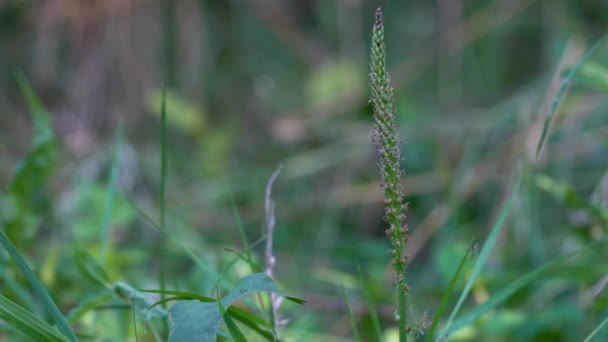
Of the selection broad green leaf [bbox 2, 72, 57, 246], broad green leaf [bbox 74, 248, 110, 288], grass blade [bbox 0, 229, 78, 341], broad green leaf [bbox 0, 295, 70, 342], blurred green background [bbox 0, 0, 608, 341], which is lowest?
broad green leaf [bbox 0, 295, 70, 342]

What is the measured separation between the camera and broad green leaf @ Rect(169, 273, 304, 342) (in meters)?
0.44

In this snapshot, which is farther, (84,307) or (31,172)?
(31,172)

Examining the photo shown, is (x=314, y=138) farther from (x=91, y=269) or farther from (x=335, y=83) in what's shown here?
(x=91, y=269)

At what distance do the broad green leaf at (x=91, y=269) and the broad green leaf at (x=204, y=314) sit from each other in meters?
0.20

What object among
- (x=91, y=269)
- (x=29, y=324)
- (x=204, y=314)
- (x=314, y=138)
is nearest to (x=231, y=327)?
(x=204, y=314)

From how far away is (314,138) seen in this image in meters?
1.97

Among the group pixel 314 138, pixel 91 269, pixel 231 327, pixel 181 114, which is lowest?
pixel 231 327

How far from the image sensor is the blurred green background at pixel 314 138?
1.13m

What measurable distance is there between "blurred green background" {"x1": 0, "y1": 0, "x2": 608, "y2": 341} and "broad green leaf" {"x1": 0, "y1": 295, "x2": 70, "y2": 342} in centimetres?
39

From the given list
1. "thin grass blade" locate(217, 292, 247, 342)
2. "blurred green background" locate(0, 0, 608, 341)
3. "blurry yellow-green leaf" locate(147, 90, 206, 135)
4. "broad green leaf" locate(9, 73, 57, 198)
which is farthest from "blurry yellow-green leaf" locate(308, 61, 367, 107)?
"thin grass blade" locate(217, 292, 247, 342)

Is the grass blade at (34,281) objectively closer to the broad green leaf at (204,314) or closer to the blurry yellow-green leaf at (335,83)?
the broad green leaf at (204,314)

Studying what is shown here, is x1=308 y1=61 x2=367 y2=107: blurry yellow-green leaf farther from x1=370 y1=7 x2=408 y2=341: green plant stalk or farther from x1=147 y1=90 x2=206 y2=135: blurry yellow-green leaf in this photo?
x1=370 y1=7 x2=408 y2=341: green plant stalk

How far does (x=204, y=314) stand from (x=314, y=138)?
1537 millimetres

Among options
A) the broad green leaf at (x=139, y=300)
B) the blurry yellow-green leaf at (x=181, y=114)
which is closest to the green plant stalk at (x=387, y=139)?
the broad green leaf at (x=139, y=300)
